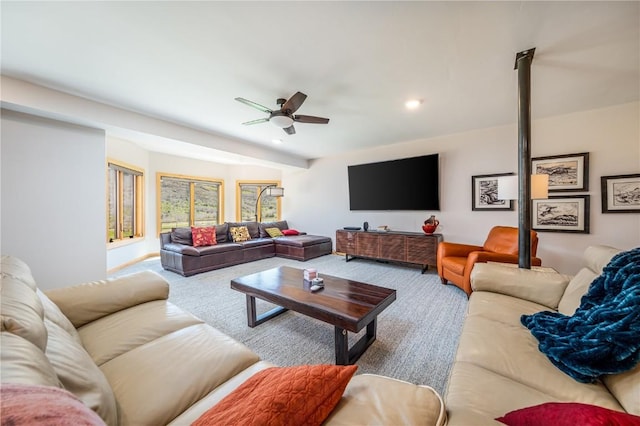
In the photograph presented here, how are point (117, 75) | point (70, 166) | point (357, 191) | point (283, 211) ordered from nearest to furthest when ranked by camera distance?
point (117, 75)
point (70, 166)
point (357, 191)
point (283, 211)

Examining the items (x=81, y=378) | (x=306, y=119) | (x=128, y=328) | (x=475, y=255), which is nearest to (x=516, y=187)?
(x=475, y=255)

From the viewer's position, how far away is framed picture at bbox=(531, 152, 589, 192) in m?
3.32

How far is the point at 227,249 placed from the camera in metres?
4.68

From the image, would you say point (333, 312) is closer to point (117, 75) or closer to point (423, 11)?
point (423, 11)

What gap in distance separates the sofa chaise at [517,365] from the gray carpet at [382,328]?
0.50 meters

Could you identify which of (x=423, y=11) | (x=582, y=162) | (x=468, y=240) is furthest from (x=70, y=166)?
(x=582, y=162)

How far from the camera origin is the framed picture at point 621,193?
10.0 ft

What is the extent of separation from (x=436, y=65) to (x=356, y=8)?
107 cm

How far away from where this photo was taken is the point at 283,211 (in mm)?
7117

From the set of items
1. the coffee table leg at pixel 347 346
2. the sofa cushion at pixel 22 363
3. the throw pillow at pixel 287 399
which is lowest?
the coffee table leg at pixel 347 346

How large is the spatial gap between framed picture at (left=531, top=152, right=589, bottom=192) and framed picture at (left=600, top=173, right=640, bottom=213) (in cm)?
19

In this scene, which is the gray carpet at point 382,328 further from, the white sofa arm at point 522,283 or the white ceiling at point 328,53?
the white ceiling at point 328,53

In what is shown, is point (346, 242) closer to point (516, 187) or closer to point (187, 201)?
point (516, 187)

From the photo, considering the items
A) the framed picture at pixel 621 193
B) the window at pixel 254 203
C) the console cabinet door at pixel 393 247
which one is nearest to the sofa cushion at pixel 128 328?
the console cabinet door at pixel 393 247
